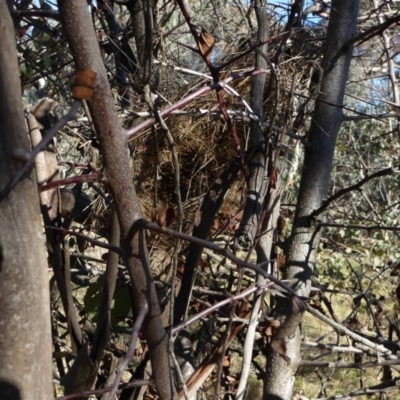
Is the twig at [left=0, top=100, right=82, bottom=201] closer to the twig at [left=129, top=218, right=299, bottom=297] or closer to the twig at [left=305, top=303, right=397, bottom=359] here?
the twig at [left=129, top=218, right=299, bottom=297]

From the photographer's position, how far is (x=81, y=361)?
4.59 feet

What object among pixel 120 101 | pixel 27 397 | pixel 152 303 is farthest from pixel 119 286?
pixel 27 397

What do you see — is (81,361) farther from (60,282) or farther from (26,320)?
(26,320)

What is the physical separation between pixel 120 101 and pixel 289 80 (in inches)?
26.0

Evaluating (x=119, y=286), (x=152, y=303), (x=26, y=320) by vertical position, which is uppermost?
(x=119, y=286)

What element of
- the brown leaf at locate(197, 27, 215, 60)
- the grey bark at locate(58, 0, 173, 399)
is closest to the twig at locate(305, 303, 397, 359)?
the grey bark at locate(58, 0, 173, 399)

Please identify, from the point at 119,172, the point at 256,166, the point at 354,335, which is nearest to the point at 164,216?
the point at 119,172

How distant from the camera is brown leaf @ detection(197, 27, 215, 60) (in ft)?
4.74

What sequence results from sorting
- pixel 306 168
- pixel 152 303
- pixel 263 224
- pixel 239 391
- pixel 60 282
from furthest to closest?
pixel 306 168, pixel 263 224, pixel 239 391, pixel 60 282, pixel 152 303

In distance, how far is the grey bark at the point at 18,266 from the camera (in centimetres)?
102

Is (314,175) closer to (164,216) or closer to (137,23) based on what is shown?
(164,216)

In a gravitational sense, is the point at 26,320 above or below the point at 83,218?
below

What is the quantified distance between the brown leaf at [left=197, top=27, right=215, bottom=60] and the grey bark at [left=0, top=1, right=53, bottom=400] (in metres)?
0.47

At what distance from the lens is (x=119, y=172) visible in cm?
122
